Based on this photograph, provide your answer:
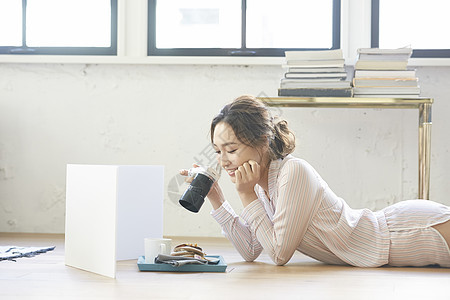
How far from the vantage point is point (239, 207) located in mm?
3170

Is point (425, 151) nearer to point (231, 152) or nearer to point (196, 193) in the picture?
point (231, 152)

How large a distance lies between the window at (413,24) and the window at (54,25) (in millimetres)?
1381

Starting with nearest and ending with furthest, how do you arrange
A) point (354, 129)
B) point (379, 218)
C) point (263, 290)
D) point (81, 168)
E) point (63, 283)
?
point (263, 290)
point (63, 283)
point (81, 168)
point (379, 218)
point (354, 129)

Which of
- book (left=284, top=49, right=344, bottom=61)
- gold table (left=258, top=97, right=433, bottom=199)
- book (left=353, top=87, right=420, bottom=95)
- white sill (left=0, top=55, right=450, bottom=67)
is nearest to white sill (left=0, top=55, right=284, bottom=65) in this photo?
white sill (left=0, top=55, right=450, bottom=67)

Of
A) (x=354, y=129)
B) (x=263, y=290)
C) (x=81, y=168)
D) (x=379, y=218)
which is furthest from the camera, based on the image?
(x=354, y=129)

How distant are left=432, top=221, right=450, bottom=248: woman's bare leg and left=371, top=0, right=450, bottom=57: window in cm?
137

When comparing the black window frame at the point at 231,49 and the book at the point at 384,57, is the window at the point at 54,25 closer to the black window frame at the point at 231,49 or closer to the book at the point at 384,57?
the black window frame at the point at 231,49

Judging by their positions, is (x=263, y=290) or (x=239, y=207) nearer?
(x=263, y=290)

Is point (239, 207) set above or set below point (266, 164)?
below

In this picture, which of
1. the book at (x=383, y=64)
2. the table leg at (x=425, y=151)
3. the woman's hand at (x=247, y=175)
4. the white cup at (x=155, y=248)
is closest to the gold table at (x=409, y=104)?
the table leg at (x=425, y=151)

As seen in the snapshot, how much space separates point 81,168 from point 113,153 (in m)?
1.24

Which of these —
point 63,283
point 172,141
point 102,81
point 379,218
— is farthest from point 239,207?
point 63,283

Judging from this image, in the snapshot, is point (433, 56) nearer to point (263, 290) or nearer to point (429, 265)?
point (429, 265)

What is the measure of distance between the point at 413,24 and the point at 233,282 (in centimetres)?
201
